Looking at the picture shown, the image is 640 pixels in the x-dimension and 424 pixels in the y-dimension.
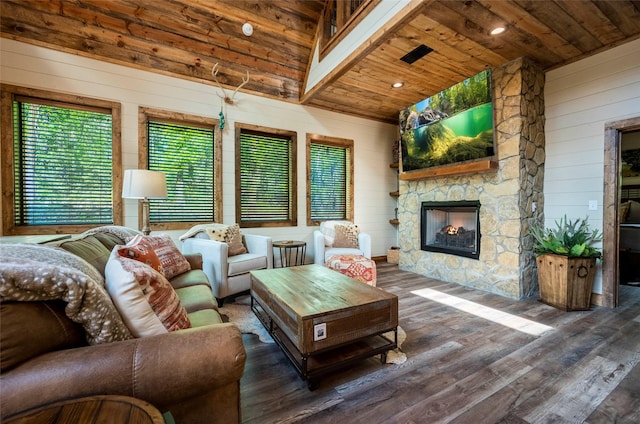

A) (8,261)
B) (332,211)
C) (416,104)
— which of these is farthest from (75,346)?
(416,104)

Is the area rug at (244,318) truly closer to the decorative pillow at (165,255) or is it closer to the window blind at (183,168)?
the decorative pillow at (165,255)

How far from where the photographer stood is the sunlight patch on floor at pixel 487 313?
243 centimetres

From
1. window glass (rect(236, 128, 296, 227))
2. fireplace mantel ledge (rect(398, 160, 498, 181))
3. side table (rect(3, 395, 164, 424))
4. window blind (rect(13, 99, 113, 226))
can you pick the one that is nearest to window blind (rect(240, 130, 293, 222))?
window glass (rect(236, 128, 296, 227))

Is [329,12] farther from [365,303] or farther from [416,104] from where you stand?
[365,303]

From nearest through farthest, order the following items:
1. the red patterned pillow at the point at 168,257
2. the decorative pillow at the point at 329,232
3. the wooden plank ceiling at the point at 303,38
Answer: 1. the red patterned pillow at the point at 168,257
2. the wooden plank ceiling at the point at 303,38
3. the decorative pillow at the point at 329,232

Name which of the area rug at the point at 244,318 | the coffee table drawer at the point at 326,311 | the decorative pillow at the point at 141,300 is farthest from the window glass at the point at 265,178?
the decorative pillow at the point at 141,300

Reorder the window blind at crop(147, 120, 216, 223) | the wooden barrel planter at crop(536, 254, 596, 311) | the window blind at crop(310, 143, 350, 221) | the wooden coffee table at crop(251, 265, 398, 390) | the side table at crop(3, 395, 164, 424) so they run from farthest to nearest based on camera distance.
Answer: the window blind at crop(310, 143, 350, 221) → the window blind at crop(147, 120, 216, 223) → the wooden barrel planter at crop(536, 254, 596, 311) → the wooden coffee table at crop(251, 265, 398, 390) → the side table at crop(3, 395, 164, 424)

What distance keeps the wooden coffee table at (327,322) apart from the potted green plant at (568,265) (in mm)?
2239

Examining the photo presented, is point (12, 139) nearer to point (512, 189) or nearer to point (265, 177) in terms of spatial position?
point (265, 177)

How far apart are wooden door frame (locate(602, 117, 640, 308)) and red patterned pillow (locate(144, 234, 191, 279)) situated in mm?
4381

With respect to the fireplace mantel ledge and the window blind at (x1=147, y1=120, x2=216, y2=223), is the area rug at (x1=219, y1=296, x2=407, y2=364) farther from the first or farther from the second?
the fireplace mantel ledge

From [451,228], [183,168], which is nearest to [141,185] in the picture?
[183,168]

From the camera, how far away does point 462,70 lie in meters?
3.49

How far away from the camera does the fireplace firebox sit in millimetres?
3777
